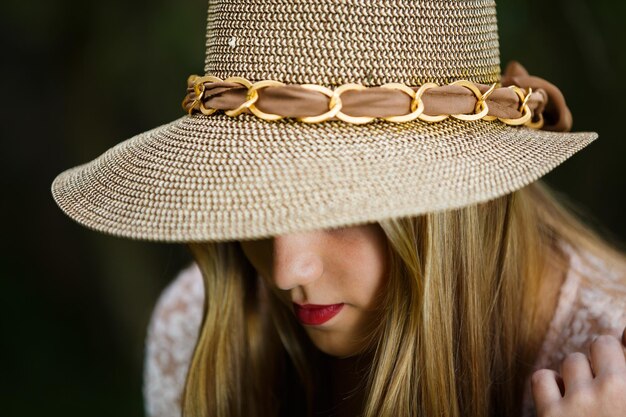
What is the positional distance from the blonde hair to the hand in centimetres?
15

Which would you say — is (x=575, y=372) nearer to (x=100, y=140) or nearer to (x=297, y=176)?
(x=297, y=176)

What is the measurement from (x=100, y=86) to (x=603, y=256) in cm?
170

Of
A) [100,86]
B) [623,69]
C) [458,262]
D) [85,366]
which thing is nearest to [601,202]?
[623,69]

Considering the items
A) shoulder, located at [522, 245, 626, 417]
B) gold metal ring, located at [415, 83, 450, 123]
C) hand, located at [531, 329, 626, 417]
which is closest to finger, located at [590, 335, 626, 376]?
hand, located at [531, 329, 626, 417]

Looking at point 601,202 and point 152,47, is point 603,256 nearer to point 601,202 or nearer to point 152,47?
point 601,202

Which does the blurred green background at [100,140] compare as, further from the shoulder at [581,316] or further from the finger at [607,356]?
the finger at [607,356]

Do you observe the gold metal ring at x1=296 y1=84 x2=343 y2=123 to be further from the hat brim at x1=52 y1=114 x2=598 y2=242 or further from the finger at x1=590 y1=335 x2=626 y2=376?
the finger at x1=590 y1=335 x2=626 y2=376

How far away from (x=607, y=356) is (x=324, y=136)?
0.49m

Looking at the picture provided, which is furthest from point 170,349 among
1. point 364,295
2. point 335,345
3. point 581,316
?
point 581,316

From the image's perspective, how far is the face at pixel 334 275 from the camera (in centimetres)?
92

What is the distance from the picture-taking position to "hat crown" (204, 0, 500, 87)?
832 mm

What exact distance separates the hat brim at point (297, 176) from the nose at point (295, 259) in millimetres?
148

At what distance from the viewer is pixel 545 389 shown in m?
0.95

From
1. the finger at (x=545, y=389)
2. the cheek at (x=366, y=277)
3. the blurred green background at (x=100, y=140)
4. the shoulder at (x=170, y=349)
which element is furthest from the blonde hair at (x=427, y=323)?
the blurred green background at (x=100, y=140)
